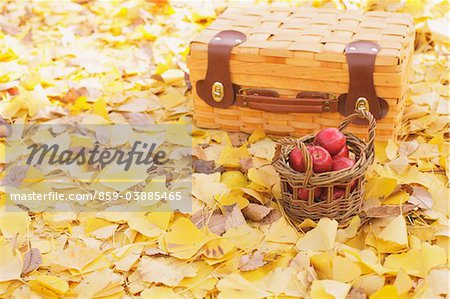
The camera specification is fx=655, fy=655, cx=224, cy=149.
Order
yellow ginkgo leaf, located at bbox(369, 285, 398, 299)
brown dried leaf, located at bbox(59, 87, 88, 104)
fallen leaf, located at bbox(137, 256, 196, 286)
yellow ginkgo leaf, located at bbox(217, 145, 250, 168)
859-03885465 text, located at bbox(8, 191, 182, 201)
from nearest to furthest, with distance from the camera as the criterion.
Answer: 1. yellow ginkgo leaf, located at bbox(369, 285, 398, 299)
2. fallen leaf, located at bbox(137, 256, 196, 286)
3. 859-03885465 text, located at bbox(8, 191, 182, 201)
4. yellow ginkgo leaf, located at bbox(217, 145, 250, 168)
5. brown dried leaf, located at bbox(59, 87, 88, 104)

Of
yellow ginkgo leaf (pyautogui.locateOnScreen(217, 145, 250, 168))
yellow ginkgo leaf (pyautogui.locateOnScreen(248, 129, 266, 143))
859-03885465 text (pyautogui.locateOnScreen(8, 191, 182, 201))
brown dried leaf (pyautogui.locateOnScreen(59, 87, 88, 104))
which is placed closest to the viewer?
859-03885465 text (pyautogui.locateOnScreen(8, 191, 182, 201))

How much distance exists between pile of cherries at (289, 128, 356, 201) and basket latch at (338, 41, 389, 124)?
24 cm

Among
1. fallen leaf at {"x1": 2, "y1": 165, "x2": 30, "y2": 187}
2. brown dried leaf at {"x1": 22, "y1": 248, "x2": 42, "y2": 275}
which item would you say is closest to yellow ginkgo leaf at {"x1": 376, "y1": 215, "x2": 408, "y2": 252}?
brown dried leaf at {"x1": 22, "y1": 248, "x2": 42, "y2": 275}

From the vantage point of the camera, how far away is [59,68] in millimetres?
2410

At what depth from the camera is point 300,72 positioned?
5.88 ft

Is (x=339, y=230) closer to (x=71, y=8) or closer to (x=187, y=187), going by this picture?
(x=187, y=187)

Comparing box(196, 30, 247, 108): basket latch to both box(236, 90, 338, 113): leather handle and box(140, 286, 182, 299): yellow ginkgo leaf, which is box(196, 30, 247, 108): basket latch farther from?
box(140, 286, 182, 299): yellow ginkgo leaf

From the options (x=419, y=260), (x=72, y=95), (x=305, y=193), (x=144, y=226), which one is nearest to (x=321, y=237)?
(x=305, y=193)

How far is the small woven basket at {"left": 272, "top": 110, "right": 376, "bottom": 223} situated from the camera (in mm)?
1442

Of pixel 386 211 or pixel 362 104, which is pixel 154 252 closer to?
pixel 386 211

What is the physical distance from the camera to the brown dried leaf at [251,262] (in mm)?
1430

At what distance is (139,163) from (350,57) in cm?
65

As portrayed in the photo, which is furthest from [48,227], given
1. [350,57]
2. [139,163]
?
[350,57]

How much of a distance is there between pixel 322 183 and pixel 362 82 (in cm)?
42
